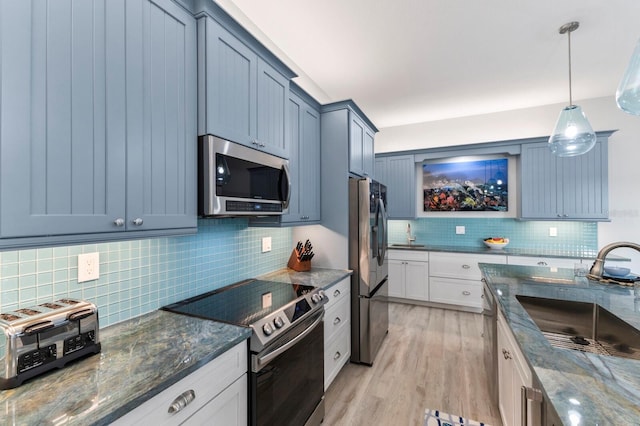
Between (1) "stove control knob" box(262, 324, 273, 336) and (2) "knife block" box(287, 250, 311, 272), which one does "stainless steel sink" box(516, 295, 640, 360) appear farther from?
(2) "knife block" box(287, 250, 311, 272)

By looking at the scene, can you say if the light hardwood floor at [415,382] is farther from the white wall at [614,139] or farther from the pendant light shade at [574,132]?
the white wall at [614,139]

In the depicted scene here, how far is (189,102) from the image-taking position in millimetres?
1410

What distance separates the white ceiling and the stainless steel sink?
2101mm

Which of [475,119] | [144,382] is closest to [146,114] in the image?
[144,382]

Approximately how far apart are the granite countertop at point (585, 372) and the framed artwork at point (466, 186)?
8.96ft

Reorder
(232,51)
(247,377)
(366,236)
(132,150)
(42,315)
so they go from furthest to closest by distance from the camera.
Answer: (366,236) → (232,51) → (247,377) → (132,150) → (42,315)

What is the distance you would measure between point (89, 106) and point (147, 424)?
1100 mm

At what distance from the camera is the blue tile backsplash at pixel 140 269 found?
1092 mm

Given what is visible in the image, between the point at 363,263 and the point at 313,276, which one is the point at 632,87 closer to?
the point at 363,263

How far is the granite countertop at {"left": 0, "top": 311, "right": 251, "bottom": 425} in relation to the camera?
76 cm

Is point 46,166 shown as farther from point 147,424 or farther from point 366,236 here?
point 366,236

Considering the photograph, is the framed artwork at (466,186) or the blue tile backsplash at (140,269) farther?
the framed artwork at (466,186)

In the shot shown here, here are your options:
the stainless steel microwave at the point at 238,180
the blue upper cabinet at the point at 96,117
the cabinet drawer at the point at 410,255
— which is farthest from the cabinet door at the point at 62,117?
the cabinet drawer at the point at 410,255

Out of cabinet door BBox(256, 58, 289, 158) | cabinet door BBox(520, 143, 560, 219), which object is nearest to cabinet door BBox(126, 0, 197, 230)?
cabinet door BBox(256, 58, 289, 158)
